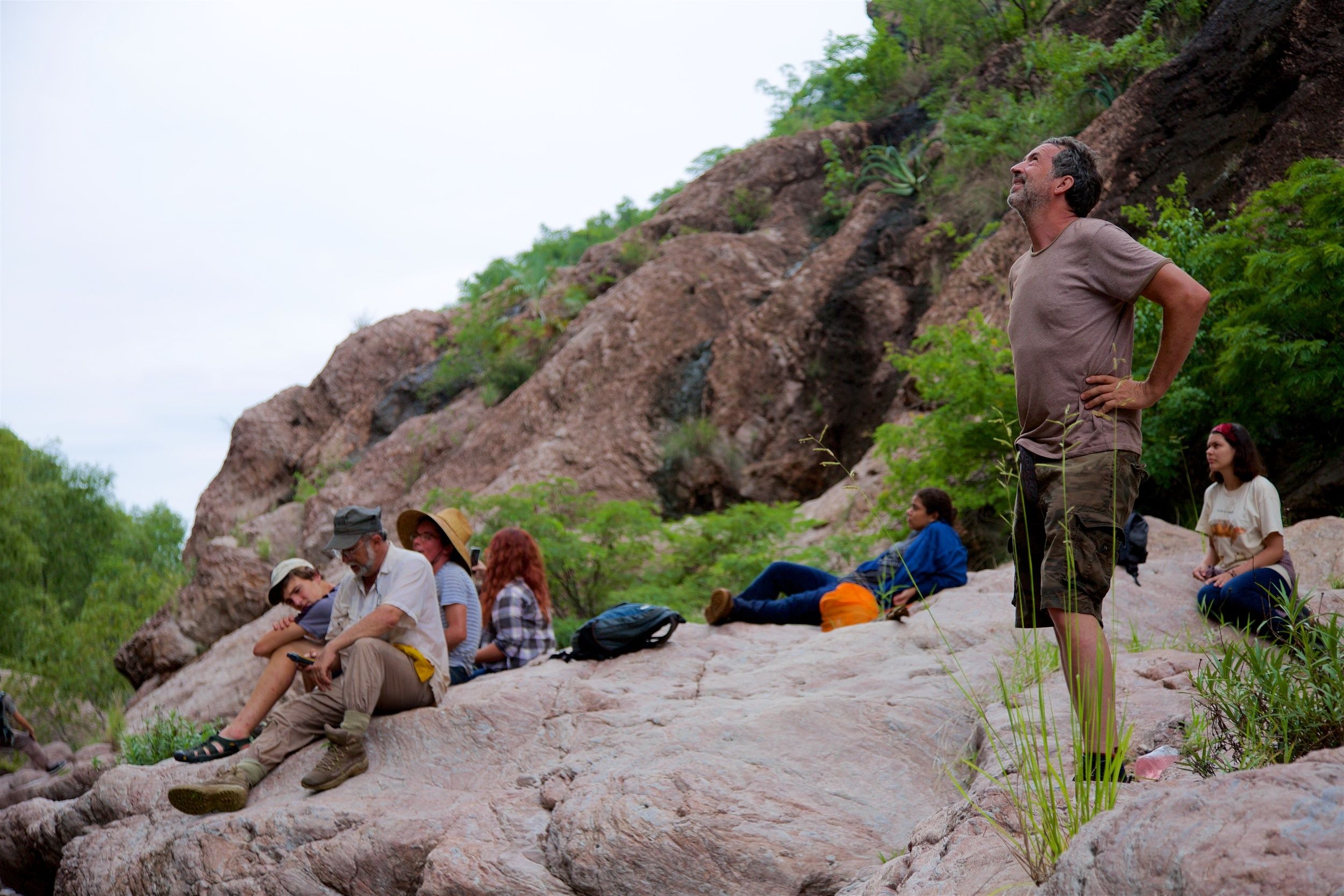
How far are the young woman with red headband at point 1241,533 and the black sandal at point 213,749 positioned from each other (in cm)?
588

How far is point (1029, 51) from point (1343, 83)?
6.37 m

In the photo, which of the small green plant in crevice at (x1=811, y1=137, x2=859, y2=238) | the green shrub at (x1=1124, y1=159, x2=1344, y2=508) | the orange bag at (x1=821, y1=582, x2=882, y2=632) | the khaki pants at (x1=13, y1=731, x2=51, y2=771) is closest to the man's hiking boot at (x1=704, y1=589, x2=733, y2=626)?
the orange bag at (x1=821, y1=582, x2=882, y2=632)

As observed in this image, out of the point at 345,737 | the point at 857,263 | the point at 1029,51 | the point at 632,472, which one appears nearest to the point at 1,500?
the point at 632,472

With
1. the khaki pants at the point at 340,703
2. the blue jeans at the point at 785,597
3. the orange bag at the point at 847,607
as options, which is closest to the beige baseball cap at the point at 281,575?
the khaki pants at the point at 340,703

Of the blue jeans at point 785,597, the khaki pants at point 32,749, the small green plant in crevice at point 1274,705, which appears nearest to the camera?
the small green plant in crevice at point 1274,705

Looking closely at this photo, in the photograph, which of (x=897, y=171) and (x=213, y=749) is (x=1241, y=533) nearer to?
(x=213, y=749)

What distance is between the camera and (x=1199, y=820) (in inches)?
76.6

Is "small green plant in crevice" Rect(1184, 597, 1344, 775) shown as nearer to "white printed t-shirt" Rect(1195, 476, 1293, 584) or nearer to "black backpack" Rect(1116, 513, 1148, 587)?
"white printed t-shirt" Rect(1195, 476, 1293, 584)

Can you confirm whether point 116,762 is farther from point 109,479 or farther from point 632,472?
point 109,479

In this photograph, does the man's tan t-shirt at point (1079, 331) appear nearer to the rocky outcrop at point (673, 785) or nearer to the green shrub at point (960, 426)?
the rocky outcrop at point (673, 785)

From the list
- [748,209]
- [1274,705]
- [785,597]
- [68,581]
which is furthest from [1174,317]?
[68,581]

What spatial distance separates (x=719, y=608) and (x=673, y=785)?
126 inches

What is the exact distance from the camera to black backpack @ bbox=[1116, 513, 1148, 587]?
649 cm

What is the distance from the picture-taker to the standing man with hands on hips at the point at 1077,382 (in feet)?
9.62
